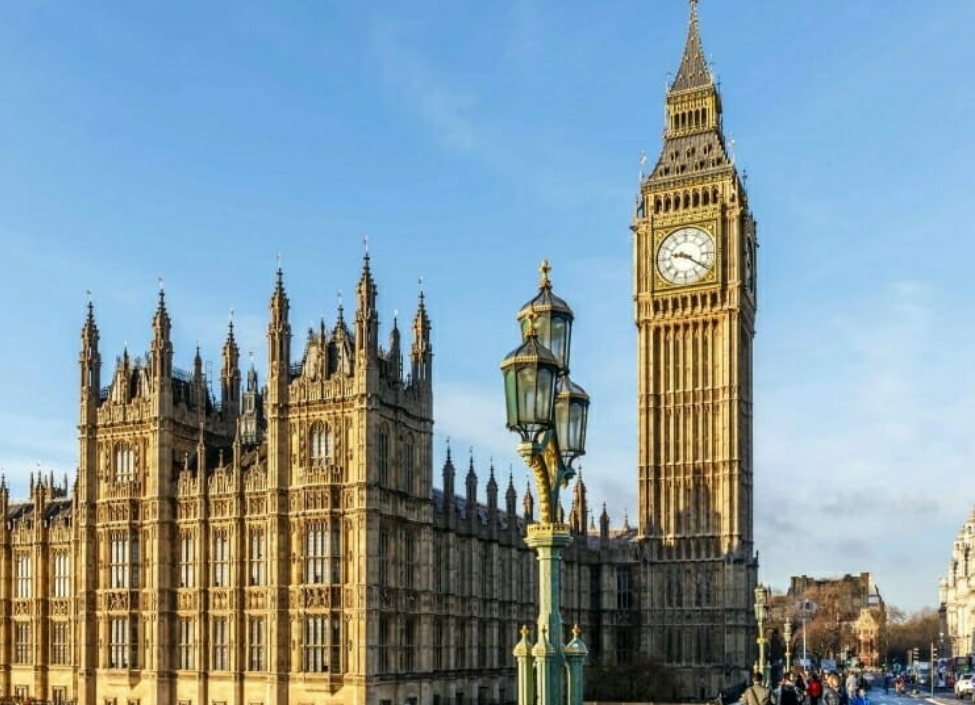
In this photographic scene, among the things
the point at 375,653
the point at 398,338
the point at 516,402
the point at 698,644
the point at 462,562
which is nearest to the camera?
the point at 516,402

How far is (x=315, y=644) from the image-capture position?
58.1m

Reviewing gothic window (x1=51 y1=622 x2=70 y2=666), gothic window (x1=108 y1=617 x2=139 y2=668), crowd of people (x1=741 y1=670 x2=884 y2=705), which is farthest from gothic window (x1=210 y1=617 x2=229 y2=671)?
crowd of people (x1=741 y1=670 x2=884 y2=705)

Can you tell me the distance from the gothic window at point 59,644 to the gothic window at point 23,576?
9.61 ft

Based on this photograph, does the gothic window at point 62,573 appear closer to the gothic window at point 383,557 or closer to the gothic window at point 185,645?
the gothic window at point 185,645

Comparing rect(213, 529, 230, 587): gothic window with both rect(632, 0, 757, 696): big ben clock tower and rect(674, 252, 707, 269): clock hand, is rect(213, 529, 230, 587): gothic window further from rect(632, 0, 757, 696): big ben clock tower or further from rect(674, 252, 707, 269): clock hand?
rect(674, 252, 707, 269): clock hand

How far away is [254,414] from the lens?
234 feet

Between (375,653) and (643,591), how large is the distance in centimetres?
4102

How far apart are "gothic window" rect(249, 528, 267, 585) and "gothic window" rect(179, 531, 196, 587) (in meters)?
3.62

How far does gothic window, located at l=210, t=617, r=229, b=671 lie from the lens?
200ft

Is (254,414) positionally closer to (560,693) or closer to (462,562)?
(462,562)

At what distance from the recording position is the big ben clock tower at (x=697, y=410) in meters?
91.9

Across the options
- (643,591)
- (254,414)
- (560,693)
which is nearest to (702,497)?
(643,591)

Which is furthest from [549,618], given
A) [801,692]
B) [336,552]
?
[336,552]

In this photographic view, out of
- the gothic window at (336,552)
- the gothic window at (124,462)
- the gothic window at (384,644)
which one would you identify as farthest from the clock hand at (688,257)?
the gothic window at (124,462)
